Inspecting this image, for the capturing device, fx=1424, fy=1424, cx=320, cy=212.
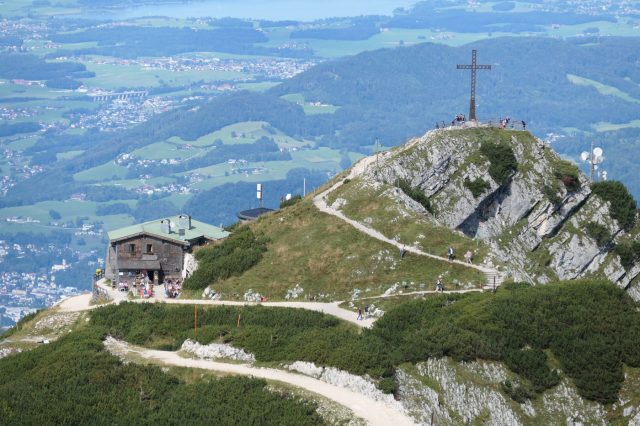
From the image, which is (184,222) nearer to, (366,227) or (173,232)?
(173,232)

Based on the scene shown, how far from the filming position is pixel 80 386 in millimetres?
74125

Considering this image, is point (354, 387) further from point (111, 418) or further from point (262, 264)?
point (262, 264)

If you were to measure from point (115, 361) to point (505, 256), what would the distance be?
37.8 m

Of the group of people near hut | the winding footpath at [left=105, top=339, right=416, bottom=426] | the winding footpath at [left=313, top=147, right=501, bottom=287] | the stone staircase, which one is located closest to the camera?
the winding footpath at [left=105, top=339, right=416, bottom=426]

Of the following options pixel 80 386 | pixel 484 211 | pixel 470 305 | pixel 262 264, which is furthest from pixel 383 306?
pixel 484 211

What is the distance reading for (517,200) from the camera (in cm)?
11469

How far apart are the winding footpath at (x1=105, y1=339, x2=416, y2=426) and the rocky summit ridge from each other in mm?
31051

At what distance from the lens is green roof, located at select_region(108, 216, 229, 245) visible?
326 ft

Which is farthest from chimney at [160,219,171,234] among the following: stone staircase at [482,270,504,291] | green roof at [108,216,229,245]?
stone staircase at [482,270,504,291]

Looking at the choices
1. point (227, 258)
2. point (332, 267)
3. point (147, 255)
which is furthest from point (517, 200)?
point (147, 255)

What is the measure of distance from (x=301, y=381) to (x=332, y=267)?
19836 millimetres

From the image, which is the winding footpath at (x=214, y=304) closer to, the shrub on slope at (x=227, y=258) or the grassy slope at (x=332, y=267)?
the grassy slope at (x=332, y=267)

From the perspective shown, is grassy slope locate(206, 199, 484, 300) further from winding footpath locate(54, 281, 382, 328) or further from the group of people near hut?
the group of people near hut

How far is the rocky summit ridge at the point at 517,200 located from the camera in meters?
111
